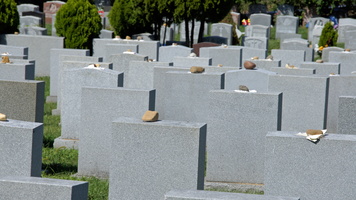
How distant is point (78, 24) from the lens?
1931 centimetres

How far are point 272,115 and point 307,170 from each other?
198cm

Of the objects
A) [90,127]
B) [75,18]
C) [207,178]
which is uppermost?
[75,18]

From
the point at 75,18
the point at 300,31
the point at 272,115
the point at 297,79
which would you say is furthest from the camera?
the point at 300,31

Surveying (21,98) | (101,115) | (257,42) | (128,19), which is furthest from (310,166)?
(128,19)

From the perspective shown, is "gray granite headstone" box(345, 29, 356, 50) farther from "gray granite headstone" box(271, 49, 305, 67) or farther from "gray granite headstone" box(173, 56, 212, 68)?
"gray granite headstone" box(173, 56, 212, 68)

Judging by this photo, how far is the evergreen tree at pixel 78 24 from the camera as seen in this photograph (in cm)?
1906

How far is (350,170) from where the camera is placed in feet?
18.6

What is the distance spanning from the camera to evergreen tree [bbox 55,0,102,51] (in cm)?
1906

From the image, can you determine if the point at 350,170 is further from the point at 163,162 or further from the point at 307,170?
the point at 163,162

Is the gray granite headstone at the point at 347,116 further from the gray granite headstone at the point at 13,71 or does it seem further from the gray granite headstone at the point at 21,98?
the gray granite headstone at the point at 13,71

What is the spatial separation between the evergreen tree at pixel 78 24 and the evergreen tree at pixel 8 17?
137 cm

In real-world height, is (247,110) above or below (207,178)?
above

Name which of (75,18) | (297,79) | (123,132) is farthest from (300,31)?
(123,132)

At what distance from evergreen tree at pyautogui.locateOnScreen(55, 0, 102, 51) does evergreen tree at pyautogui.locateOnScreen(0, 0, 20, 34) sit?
4.51ft
